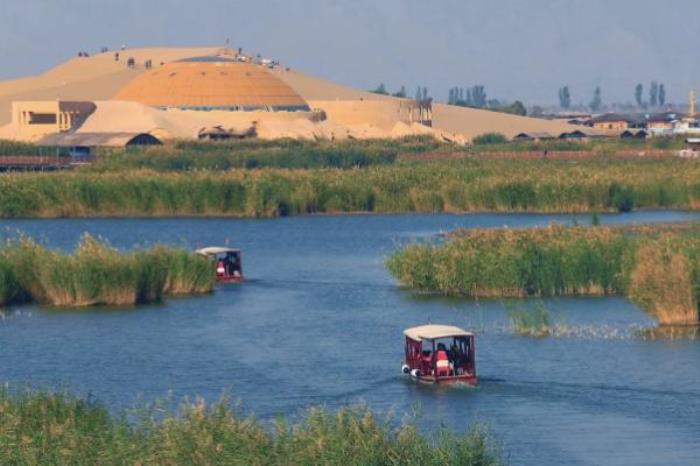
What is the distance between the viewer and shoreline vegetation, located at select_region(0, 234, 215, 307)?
1556 inches

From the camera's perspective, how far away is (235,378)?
31.4 m

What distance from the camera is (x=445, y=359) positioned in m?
30.8

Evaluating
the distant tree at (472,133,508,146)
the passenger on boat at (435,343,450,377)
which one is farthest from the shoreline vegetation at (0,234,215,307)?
the distant tree at (472,133,508,146)

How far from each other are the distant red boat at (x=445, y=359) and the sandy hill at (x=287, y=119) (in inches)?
3671

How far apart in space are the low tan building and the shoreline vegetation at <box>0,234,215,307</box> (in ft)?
292

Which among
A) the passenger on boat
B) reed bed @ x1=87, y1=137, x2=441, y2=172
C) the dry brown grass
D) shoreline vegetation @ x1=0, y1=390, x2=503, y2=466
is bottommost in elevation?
the passenger on boat

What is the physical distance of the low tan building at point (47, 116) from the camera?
428 ft

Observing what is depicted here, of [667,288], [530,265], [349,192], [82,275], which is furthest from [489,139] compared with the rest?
[667,288]

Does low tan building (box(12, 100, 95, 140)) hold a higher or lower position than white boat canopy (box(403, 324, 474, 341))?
higher

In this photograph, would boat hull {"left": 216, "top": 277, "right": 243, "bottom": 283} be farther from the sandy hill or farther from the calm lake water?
the sandy hill

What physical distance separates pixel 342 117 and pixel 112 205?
77.9 meters

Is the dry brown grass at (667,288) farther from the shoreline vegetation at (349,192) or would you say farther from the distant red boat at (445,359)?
the shoreline vegetation at (349,192)

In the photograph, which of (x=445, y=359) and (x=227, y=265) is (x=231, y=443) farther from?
(x=227, y=265)

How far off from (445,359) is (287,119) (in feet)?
337
